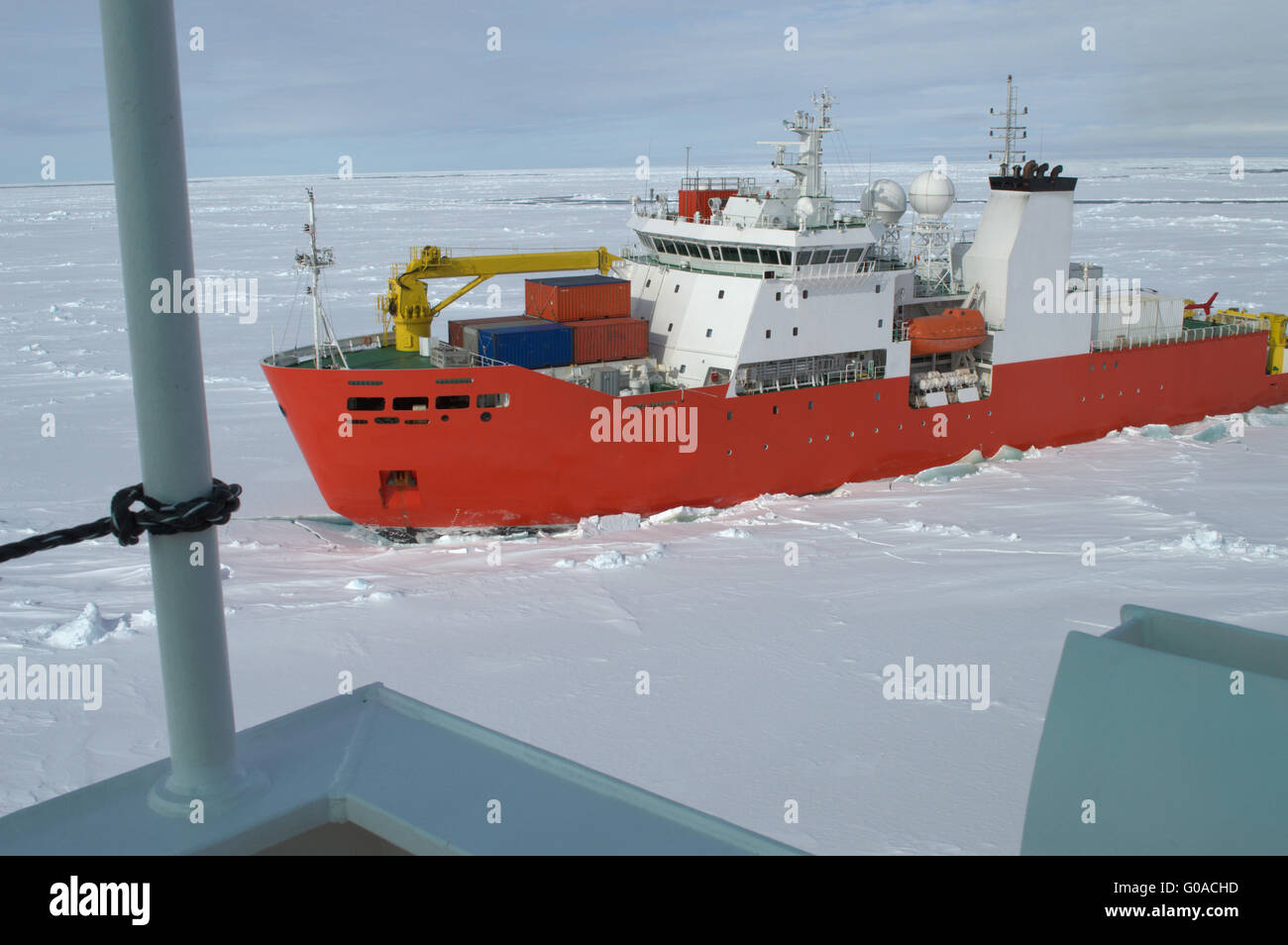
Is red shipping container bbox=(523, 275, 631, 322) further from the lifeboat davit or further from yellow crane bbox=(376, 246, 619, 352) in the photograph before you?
the lifeboat davit

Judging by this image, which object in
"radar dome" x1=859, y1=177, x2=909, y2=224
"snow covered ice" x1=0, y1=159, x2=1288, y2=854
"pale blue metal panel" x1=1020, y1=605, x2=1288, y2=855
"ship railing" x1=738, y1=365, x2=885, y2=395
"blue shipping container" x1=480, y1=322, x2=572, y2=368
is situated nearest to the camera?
"pale blue metal panel" x1=1020, y1=605, x2=1288, y2=855

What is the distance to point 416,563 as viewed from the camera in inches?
421

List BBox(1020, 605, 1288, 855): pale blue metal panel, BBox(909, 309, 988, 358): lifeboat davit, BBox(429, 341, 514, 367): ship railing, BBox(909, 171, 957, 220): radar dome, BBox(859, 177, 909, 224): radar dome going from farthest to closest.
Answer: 1. BBox(909, 171, 957, 220): radar dome
2. BBox(859, 177, 909, 224): radar dome
3. BBox(909, 309, 988, 358): lifeboat davit
4. BBox(429, 341, 514, 367): ship railing
5. BBox(1020, 605, 1288, 855): pale blue metal panel

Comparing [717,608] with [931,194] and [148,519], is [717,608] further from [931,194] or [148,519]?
[931,194]

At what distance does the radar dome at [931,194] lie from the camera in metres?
15.9

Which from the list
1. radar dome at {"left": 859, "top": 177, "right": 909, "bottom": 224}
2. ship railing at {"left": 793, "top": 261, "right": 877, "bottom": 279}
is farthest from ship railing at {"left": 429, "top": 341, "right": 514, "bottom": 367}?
radar dome at {"left": 859, "top": 177, "right": 909, "bottom": 224}

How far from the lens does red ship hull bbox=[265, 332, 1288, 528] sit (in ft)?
35.5

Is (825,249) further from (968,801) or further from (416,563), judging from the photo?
(968,801)

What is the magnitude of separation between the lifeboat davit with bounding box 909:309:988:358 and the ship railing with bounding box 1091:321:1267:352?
3341 mm

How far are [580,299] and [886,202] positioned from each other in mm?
5497

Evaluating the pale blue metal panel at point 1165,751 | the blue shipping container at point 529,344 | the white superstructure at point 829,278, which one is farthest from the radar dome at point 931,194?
the pale blue metal panel at point 1165,751

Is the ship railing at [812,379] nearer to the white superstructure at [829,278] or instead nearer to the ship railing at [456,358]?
the white superstructure at [829,278]

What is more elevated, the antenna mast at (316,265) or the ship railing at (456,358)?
the antenna mast at (316,265)

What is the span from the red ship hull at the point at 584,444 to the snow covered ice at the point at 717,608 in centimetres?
35
